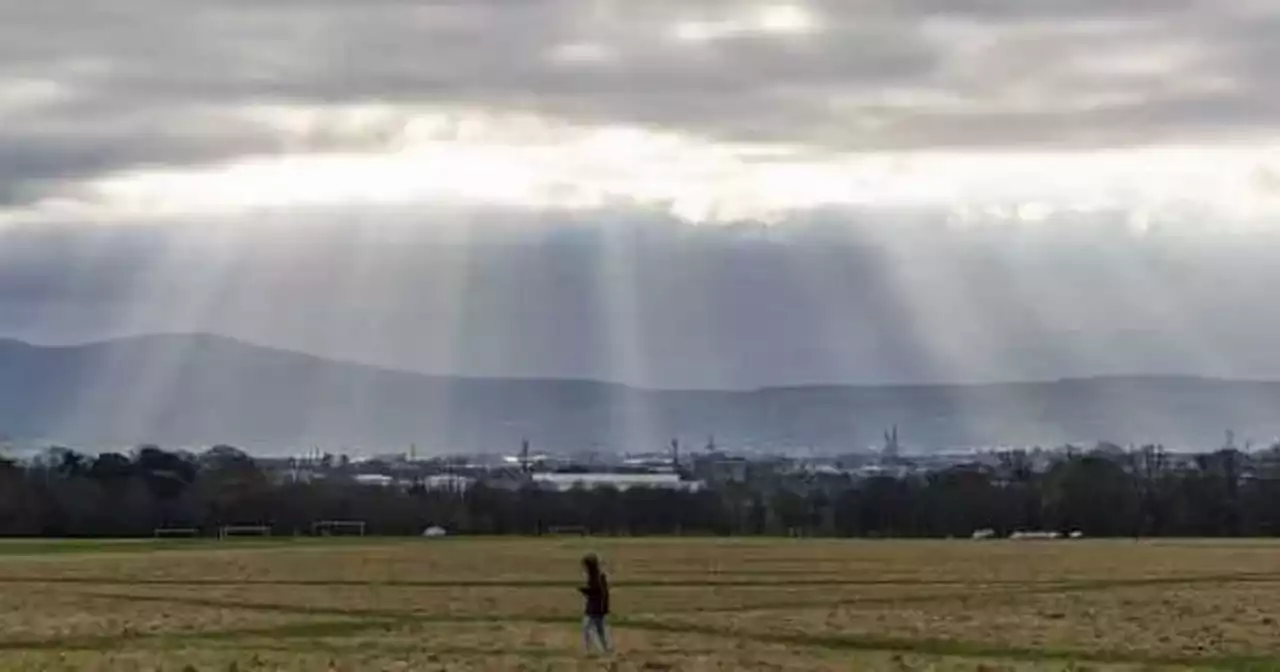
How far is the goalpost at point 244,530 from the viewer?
123819mm

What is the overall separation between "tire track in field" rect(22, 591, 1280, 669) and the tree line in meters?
82.6

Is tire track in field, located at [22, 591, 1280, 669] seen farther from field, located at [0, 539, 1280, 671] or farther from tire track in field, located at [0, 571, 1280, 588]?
tire track in field, located at [0, 571, 1280, 588]

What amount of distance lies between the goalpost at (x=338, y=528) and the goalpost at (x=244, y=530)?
306 centimetres

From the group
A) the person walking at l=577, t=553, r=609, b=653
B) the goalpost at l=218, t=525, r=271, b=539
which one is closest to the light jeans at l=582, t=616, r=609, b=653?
the person walking at l=577, t=553, r=609, b=653

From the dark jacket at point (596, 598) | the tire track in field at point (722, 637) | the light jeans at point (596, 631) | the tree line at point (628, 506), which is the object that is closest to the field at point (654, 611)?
the tire track in field at point (722, 637)

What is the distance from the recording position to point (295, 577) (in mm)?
66125

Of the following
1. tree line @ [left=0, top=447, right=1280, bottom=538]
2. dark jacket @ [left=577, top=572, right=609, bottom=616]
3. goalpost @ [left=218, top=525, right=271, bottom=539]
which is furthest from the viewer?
tree line @ [left=0, top=447, right=1280, bottom=538]

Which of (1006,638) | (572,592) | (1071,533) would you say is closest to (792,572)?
(572,592)

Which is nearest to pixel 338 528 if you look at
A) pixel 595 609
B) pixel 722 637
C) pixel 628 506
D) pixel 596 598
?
pixel 628 506

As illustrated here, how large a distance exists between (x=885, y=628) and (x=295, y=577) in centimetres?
3030

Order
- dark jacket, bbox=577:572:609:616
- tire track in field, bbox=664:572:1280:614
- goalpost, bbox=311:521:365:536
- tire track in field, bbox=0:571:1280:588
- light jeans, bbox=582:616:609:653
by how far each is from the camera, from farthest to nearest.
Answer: goalpost, bbox=311:521:365:536
tire track in field, bbox=0:571:1280:588
tire track in field, bbox=664:572:1280:614
light jeans, bbox=582:616:609:653
dark jacket, bbox=577:572:609:616

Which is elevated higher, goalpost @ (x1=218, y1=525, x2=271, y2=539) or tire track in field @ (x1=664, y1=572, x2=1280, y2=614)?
goalpost @ (x1=218, y1=525, x2=271, y2=539)

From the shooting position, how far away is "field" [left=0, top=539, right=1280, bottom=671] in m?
33.2

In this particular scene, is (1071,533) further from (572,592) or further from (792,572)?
(572,592)
